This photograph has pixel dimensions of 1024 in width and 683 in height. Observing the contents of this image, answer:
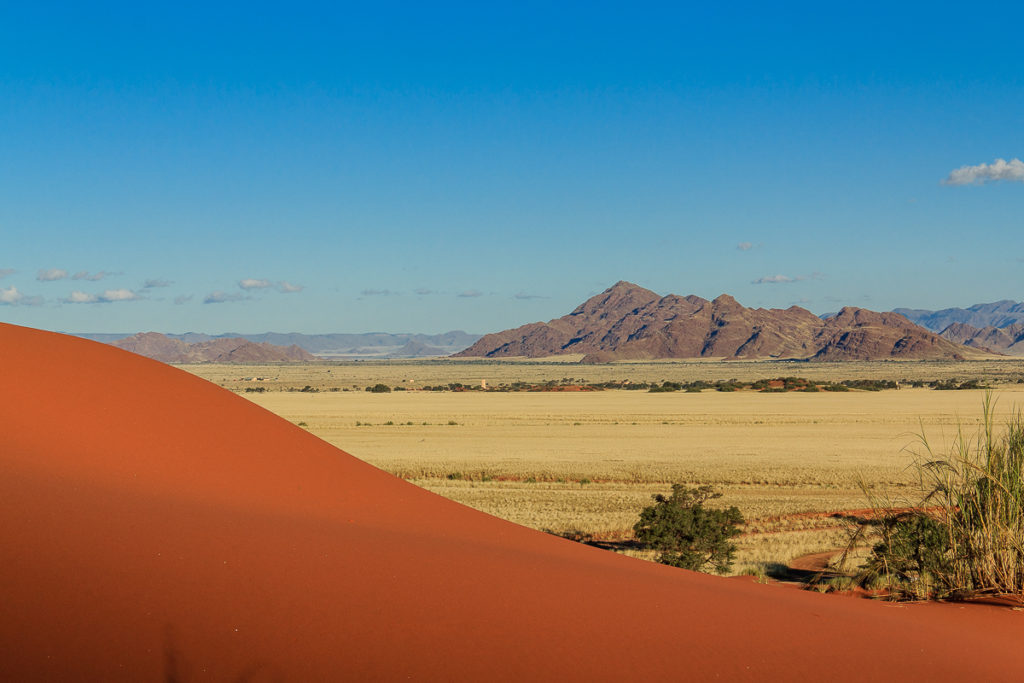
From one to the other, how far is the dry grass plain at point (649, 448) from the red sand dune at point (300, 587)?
6060mm

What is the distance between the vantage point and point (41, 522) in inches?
354

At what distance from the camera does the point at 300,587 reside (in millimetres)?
8859

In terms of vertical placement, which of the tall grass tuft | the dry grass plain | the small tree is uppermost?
the tall grass tuft

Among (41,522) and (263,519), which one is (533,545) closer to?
(263,519)

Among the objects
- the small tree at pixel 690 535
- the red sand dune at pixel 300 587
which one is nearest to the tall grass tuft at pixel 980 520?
the red sand dune at pixel 300 587

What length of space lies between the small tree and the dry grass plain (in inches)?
32.9

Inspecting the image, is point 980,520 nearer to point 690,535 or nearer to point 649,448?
point 690,535

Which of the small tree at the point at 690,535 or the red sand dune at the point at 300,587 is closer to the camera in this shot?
the red sand dune at the point at 300,587

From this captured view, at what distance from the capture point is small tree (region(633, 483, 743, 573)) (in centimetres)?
2064

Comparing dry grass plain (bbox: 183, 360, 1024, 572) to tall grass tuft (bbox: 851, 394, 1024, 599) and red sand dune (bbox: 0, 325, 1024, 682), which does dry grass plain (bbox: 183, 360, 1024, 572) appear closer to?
tall grass tuft (bbox: 851, 394, 1024, 599)

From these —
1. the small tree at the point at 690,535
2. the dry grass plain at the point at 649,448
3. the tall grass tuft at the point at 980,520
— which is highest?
the tall grass tuft at the point at 980,520

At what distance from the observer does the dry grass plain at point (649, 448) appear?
3030 cm

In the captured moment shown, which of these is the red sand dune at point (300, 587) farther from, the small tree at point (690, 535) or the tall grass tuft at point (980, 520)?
the small tree at point (690, 535)

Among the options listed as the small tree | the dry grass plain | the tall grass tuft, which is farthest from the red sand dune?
the small tree
